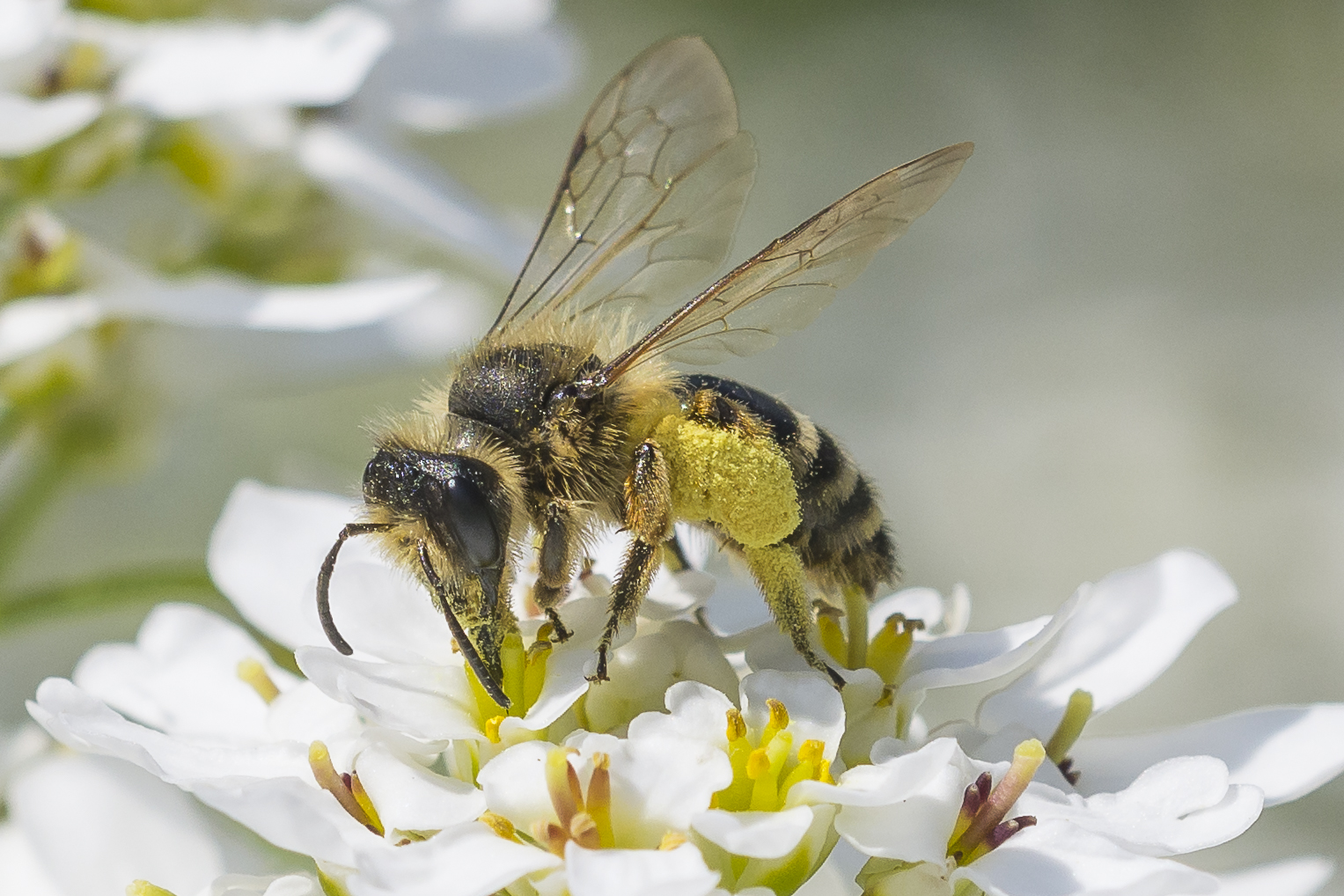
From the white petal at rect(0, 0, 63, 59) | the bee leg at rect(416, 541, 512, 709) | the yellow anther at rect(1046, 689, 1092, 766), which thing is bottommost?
the yellow anther at rect(1046, 689, 1092, 766)

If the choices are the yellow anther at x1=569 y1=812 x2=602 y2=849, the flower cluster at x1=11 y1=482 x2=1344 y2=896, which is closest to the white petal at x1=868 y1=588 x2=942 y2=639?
the flower cluster at x1=11 y1=482 x2=1344 y2=896

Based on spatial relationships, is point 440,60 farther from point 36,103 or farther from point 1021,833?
point 1021,833

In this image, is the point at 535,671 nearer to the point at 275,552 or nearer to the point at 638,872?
the point at 638,872

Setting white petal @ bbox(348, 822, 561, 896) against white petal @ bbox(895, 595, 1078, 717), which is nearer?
white petal @ bbox(348, 822, 561, 896)

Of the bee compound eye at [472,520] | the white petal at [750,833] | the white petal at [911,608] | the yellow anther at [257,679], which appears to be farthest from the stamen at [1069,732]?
the yellow anther at [257,679]

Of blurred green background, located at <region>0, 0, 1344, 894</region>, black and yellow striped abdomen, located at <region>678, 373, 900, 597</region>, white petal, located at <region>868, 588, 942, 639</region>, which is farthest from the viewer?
blurred green background, located at <region>0, 0, 1344, 894</region>

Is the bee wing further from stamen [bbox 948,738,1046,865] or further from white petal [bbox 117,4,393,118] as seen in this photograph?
white petal [bbox 117,4,393,118]
